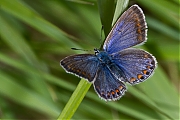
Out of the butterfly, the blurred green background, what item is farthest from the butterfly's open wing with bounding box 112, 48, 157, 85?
the blurred green background

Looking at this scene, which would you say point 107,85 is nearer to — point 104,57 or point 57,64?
point 104,57

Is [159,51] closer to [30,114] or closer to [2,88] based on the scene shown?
[2,88]

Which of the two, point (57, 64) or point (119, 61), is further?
point (57, 64)

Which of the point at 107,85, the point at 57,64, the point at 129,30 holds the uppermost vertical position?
the point at 129,30

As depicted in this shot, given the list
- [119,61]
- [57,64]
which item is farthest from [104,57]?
[57,64]

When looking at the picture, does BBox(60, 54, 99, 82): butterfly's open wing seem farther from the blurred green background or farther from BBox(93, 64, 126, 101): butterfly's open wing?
the blurred green background

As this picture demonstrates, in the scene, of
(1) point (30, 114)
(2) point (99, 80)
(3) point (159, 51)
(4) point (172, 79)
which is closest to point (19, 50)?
(2) point (99, 80)

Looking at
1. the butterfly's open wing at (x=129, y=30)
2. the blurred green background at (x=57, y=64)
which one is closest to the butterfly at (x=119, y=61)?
the butterfly's open wing at (x=129, y=30)

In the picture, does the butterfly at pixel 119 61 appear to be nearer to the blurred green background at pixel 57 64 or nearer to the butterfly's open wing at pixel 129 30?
the butterfly's open wing at pixel 129 30
